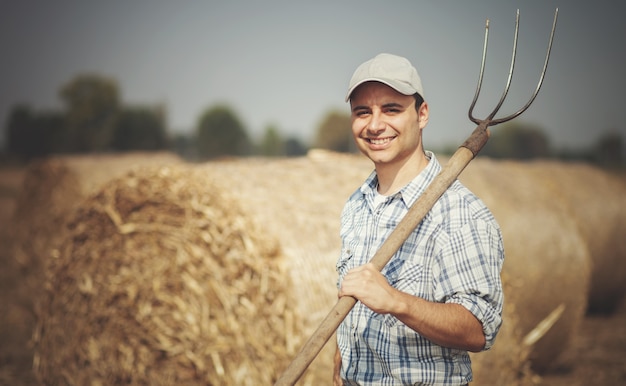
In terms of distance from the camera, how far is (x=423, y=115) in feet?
6.73

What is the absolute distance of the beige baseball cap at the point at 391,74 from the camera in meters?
1.90

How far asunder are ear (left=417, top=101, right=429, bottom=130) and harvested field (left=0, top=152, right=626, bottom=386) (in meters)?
1.55

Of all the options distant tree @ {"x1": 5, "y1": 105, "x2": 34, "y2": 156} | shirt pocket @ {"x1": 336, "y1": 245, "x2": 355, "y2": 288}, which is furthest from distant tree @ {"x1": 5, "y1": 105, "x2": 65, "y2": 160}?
shirt pocket @ {"x1": 336, "y1": 245, "x2": 355, "y2": 288}

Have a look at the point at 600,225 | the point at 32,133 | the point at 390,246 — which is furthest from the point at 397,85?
the point at 32,133

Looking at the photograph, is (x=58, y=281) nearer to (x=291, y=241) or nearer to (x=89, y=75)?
(x=291, y=241)

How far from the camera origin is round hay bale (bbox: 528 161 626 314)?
765cm

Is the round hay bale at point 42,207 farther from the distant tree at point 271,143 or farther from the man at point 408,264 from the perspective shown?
the distant tree at point 271,143

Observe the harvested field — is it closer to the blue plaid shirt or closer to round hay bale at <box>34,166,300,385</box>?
round hay bale at <box>34,166,300,385</box>

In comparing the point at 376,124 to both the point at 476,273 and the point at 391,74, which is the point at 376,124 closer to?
the point at 391,74

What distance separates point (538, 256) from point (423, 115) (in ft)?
12.0

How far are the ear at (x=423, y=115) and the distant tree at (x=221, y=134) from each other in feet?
121

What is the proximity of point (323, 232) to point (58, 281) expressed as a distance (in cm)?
260

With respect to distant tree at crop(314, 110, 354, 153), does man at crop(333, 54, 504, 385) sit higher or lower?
higher

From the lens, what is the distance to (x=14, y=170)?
120ft
